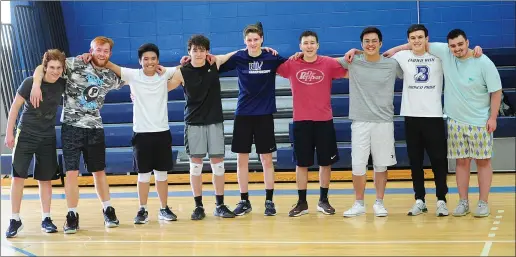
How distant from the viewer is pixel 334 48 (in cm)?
1012

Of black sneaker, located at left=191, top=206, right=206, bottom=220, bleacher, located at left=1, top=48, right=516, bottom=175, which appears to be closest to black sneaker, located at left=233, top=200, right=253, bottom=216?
black sneaker, located at left=191, top=206, right=206, bottom=220

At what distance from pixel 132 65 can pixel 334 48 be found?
2679 mm

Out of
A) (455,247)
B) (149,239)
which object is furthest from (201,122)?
(455,247)

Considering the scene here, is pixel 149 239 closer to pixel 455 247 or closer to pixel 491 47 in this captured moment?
pixel 455 247

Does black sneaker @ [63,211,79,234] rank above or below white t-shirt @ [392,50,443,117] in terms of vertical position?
below

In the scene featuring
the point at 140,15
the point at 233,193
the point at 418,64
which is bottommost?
the point at 233,193

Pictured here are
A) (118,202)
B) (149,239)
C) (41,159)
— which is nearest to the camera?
(149,239)

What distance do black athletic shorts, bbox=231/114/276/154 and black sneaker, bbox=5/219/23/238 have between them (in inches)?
69.9

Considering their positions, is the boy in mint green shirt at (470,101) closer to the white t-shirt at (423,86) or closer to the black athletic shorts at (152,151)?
the white t-shirt at (423,86)

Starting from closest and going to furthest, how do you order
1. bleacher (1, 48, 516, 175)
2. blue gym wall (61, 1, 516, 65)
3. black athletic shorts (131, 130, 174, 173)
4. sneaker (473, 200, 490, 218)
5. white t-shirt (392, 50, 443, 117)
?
sneaker (473, 200, 490, 218) < white t-shirt (392, 50, 443, 117) < black athletic shorts (131, 130, 174, 173) < bleacher (1, 48, 516, 175) < blue gym wall (61, 1, 516, 65)

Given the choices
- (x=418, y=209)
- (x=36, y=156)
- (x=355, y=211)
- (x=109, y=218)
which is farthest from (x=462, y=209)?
(x=36, y=156)

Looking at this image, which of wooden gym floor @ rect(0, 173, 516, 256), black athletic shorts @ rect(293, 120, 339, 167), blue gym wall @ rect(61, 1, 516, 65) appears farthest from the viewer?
blue gym wall @ rect(61, 1, 516, 65)

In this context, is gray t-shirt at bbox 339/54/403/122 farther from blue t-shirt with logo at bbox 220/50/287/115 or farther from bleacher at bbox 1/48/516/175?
bleacher at bbox 1/48/516/175

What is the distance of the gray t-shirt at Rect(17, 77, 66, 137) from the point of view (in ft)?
18.8
